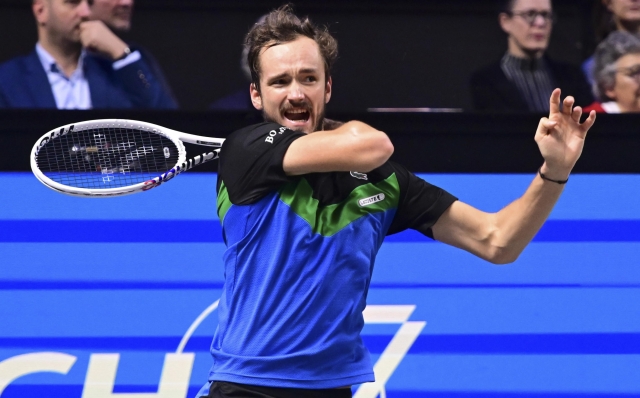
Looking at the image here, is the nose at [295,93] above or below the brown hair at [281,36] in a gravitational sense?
below

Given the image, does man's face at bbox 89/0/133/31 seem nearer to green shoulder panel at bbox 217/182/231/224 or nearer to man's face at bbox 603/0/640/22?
green shoulder panel at bbox 217/182/231/224

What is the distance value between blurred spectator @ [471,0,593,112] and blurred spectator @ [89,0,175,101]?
1.41 meters

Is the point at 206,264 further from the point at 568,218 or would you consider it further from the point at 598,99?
the point at 598,99

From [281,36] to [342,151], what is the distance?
0.55m

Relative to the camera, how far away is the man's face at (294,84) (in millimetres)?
2467

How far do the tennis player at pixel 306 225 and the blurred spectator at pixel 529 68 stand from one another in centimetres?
141

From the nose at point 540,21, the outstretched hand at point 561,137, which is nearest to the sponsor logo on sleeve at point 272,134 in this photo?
the outstretched hand at point 561,137

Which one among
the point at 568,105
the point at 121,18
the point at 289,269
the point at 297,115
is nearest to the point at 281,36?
the point at 297,115

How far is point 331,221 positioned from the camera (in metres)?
2.30

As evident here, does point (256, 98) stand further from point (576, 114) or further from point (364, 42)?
point (364, 42)

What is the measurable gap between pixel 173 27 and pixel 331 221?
5.93ft

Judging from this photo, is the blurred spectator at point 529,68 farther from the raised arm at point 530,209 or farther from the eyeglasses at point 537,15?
the raised arm at point 530,209

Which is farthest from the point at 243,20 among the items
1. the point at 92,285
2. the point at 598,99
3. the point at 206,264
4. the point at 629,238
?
the point at 629,238

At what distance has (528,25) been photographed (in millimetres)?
3797
